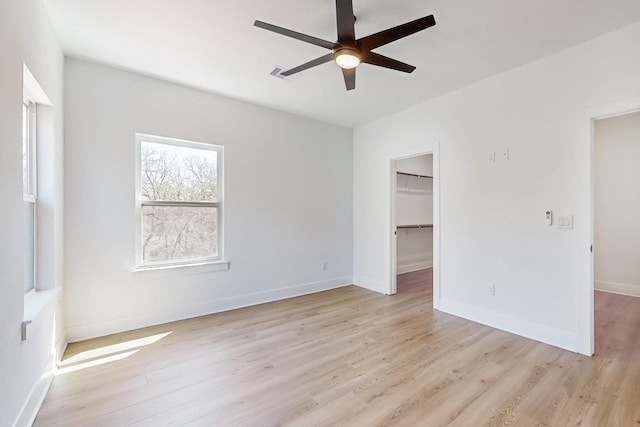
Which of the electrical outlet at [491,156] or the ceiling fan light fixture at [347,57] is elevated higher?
the ceiling fan light fixture at [347,57]

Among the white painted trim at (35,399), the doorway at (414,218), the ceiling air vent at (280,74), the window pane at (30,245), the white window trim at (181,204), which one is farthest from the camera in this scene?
the doorway at (414,218)

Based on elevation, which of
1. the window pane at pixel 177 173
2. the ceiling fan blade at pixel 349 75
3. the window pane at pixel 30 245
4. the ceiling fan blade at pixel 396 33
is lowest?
the window pane at pixel 30 245

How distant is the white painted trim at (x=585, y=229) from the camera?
2.54m

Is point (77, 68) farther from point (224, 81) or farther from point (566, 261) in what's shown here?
point (566, 261)

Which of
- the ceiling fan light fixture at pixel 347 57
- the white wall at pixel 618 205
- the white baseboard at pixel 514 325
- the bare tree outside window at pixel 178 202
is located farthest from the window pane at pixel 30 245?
the white wall at pixel 618 205

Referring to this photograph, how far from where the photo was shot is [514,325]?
3.04 metres

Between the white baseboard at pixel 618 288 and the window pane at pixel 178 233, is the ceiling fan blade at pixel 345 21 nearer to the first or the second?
the window pane at pixel 178 233

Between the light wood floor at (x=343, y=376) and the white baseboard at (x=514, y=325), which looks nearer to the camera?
the light wood floor at (x=343, y=376)

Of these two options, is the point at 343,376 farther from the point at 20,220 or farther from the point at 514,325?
the point at 20,220

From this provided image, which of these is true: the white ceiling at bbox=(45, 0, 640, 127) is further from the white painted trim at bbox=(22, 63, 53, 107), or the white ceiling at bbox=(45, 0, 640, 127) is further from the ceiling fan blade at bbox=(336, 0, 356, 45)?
the white painted trim at bbox=(22, 63, 53, 107)

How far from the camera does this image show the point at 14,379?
1.53m

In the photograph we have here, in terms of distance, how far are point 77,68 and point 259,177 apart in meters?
2.14

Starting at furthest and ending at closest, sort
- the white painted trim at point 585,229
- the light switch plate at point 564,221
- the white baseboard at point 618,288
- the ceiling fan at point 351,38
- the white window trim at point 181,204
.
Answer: the white baseboard at point 618,288
the white window trim at point 181,204
the light switch plate at point 564,221
the white painted trim at point 585,229
the ceiling fan at point 351,38

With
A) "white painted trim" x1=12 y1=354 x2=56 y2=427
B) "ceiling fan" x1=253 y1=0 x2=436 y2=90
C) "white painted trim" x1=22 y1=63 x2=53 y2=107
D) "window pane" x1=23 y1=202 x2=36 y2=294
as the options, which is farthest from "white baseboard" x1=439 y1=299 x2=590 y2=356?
"white painted trim" x1=22 y1=63 x2=53 y2=107
